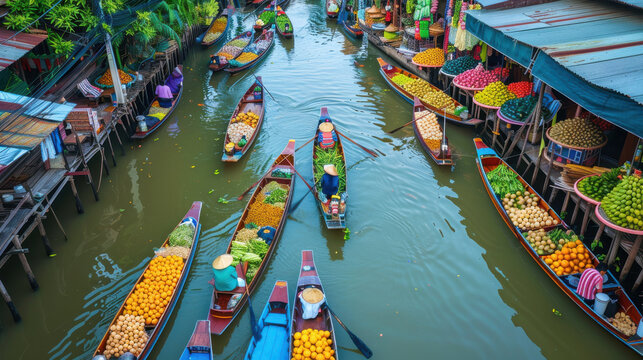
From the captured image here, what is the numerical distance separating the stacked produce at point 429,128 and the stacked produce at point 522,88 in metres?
2.99

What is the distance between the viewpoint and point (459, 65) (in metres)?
18.8

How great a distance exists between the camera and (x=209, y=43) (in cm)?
2841

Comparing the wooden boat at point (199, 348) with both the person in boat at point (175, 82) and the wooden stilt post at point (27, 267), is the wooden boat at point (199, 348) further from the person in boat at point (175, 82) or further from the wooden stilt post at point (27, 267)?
the person in boat at point (175, 82)

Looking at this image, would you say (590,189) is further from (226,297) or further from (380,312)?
(226,297)

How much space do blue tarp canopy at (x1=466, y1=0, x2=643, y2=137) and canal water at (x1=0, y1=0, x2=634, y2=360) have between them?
407 centimetres

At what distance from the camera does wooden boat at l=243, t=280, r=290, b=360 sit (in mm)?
8266

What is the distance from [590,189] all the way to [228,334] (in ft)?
29.8

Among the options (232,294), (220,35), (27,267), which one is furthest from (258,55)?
(232,294)

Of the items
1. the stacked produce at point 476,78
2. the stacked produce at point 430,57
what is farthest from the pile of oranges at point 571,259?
the stacked produce at point 430,57

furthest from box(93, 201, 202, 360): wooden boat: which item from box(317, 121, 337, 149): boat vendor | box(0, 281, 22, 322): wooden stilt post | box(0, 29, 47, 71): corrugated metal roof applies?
box(0, 29, 47, 71): corrugated metal roof

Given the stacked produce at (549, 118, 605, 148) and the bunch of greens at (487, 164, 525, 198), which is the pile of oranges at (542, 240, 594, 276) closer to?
the bunch of greens at (487, 164, 525, 198)

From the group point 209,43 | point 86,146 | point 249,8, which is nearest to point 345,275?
point 86,146

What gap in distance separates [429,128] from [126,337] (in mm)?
12375

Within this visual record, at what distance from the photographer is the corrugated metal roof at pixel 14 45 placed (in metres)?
12.1
